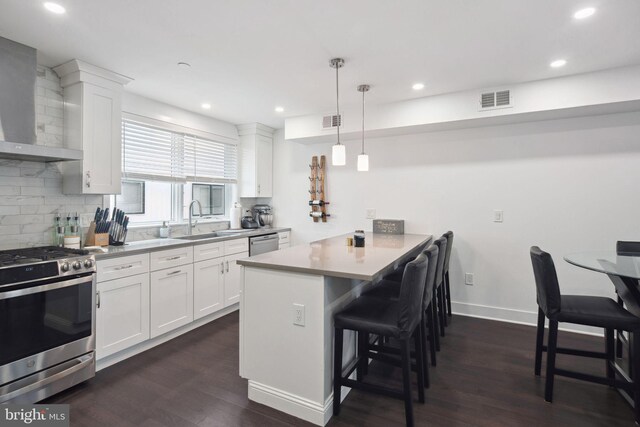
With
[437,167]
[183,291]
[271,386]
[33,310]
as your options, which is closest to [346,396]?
[271,386]

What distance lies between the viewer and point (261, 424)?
1.91 meters

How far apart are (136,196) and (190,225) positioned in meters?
0.68

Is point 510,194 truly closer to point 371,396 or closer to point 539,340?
point 539,340

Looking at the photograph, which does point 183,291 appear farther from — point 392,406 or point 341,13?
→ point 341,13

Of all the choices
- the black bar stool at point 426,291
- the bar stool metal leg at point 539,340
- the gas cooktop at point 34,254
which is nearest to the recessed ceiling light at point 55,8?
the gas cooktop at point 34,254

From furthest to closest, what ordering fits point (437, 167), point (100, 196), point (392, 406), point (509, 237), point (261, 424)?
point (437, 167), point (509, 237), point (100, 196), point (392, 406), point (261, 424)

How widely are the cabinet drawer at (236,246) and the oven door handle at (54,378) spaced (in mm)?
1610

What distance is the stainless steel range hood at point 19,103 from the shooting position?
2.27 metres

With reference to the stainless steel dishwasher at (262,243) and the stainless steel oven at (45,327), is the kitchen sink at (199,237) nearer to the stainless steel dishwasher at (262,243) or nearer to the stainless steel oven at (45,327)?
the stainless steel dishwasher at (262,243)

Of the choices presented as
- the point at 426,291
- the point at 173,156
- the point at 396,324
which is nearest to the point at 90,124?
the point at 173,156

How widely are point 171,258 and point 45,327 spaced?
3.53 ft

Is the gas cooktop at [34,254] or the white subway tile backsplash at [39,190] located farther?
the white subway tile backsplash at [39,190]

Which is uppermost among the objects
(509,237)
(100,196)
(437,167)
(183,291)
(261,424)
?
(437,167)

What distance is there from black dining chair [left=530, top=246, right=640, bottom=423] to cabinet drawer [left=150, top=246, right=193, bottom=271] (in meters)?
3.00
